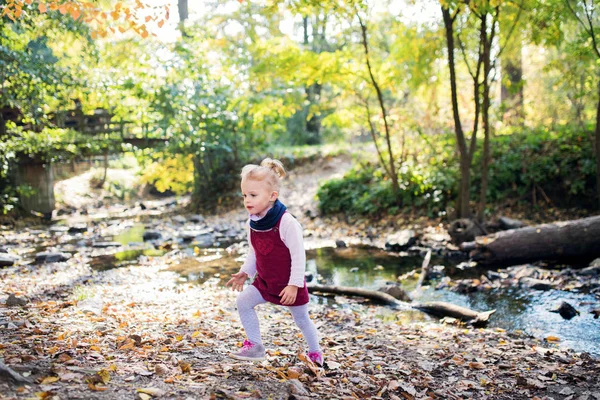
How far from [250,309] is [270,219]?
29.4 inches

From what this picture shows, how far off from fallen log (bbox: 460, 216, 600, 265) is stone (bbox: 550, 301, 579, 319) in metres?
2.70

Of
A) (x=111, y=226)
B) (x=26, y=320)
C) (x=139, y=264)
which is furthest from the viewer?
(x=111, y=226)

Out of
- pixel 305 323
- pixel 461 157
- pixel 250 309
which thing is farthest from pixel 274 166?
pixel 461 157

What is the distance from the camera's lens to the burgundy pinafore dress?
3.56 metres

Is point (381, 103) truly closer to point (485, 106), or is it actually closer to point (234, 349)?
point (485, 106)

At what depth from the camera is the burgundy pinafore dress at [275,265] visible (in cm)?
356

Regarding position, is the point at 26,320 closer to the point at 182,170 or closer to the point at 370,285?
the point at 370,285

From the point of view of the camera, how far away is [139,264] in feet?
29.7

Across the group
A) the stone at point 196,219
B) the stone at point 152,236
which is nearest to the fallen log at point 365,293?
the stone at point 152,236

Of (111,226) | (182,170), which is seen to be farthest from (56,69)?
(182,170)

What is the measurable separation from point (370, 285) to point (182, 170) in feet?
46.2

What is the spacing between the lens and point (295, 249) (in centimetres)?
347

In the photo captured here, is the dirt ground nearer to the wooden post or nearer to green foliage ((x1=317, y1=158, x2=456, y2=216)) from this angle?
green foliage ((x1=317, y1=158, x2=456, y2=216))

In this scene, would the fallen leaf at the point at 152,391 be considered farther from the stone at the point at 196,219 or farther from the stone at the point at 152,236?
the stone at the point at 196,219
